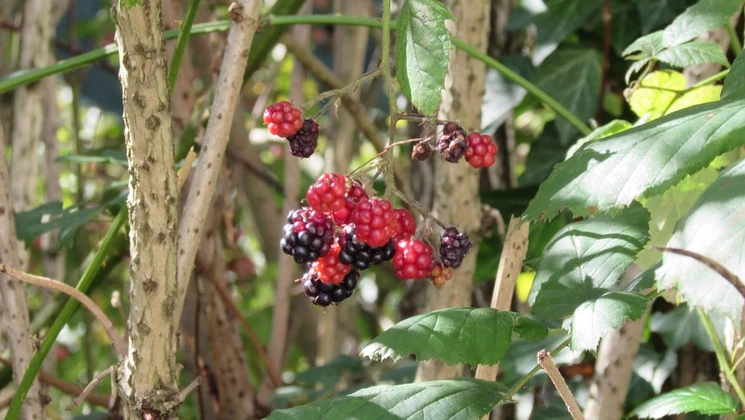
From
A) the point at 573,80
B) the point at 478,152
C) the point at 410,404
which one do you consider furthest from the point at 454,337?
the point at 573,80

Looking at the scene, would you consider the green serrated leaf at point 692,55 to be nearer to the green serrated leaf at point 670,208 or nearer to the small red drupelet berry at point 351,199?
the green serrated leaf at point 670,208

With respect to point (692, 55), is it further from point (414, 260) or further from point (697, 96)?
point (414, 260)

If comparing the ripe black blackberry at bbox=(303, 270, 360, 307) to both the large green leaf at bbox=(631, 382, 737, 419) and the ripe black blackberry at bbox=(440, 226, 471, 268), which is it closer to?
the ripe black blackberry at bbox=(440, 226, 471, 268)

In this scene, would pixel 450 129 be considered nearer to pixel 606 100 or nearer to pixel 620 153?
pixel 620 153

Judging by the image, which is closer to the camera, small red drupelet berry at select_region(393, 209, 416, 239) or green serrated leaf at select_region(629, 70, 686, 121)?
small red drupelet berry at select_region(393, 209, 416, 239)

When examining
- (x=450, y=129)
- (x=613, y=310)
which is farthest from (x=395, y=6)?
(x=613, y=310)

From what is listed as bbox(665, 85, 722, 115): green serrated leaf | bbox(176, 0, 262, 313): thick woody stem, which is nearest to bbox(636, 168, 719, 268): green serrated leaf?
bbox(665, 85, 722, 115): green serrated leaf
